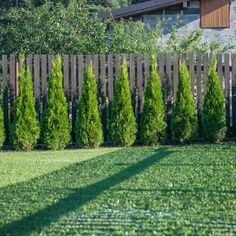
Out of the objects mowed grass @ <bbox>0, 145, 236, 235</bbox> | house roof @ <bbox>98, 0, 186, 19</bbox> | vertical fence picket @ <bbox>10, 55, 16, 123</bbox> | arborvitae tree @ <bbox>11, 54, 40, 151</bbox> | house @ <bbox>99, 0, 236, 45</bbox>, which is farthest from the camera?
house @ <bbox>99, 0, 236, 45</bbox>

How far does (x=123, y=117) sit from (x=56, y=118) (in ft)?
4.63

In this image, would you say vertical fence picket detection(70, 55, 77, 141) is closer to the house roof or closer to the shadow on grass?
the shadow on grass

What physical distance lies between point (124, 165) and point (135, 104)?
393cm

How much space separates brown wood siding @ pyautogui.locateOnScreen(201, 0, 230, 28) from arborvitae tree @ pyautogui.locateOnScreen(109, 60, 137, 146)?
7.18 metres

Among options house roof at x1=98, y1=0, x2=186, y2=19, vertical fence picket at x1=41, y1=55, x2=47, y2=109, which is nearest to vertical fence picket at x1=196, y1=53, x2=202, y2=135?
vertical fence picket at x1=41, y1=55, x2=47, y2=109

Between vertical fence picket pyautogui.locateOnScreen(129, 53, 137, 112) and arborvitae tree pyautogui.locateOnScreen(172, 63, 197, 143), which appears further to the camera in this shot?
vertical fence picket pyautogui.locateOnScreen(129, 53, 137, 112)

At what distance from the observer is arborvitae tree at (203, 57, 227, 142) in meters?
13.6

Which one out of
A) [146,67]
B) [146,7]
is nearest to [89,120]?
[146,67]

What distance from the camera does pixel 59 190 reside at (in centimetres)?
778

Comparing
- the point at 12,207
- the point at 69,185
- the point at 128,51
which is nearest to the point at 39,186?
the point at 69,185

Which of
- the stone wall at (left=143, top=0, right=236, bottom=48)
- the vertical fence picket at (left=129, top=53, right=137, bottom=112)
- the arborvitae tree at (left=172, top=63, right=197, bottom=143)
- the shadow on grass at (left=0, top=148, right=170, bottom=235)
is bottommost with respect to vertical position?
the shadow on grass at (left=0, top=148, right=170, bottom=235)

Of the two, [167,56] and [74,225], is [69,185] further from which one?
[167,56]

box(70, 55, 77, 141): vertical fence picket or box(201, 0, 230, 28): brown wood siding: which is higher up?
box(201, 0, 230, 28): brown wood siding

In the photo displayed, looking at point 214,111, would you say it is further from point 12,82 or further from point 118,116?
point 12,82
